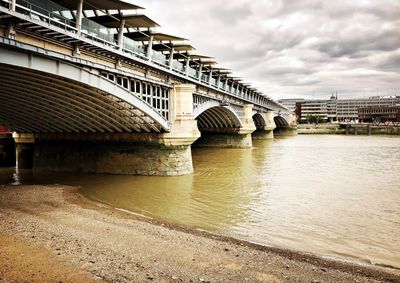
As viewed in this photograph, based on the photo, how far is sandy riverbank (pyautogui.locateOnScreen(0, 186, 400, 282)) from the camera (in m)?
5.36

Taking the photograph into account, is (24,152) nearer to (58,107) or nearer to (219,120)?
(58,107)

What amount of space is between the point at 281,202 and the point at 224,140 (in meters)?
24.8

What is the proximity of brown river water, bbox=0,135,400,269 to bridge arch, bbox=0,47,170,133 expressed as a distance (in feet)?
8.97

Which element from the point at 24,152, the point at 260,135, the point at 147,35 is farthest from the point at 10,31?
the point at 260,135

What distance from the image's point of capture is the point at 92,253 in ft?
20.4

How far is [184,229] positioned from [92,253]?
281 cm

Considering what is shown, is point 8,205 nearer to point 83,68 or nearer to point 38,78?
point 38,78

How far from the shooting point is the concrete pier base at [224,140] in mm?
36250

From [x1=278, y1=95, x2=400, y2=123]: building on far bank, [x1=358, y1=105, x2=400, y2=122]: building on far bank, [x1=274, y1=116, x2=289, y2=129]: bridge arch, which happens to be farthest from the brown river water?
[x1=278, y1=95, x2=400, y2=123]: building on far bank

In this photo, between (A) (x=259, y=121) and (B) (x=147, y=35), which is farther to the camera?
(A) (x=259, y=121)

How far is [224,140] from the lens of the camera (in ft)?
120

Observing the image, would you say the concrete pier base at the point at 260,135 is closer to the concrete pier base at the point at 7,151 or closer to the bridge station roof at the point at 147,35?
the concrete pier base at the point at 7,151

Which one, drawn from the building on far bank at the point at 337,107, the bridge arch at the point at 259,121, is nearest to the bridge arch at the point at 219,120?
the bridge arch at the point at 259,121

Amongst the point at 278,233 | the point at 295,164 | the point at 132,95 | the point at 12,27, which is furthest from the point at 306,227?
the point at 295,164
